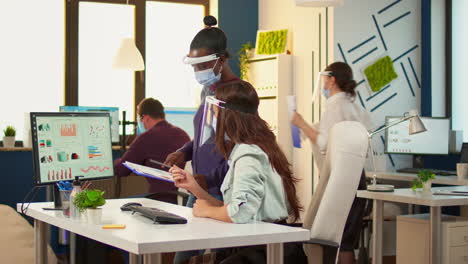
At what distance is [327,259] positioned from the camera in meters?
2.46

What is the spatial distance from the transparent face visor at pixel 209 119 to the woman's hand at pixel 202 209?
1.10ft

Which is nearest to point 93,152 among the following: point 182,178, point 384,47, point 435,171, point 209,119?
point 209,119

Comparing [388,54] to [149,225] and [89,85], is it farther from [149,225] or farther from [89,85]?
[149,225]

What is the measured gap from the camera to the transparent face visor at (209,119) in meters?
2.65

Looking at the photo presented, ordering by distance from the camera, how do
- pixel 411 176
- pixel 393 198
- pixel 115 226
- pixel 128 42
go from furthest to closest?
1. pixel 128 42
2. pixel 411 176
3. pixel 393 198
4. pixel 115 226

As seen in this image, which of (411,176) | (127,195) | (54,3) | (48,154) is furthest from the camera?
(54,3)

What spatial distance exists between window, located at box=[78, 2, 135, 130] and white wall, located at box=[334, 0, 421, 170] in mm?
2640

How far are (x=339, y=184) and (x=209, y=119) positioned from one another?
2.14 feet

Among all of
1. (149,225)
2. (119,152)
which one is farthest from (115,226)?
(119,152)

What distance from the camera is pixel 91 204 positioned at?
2.51 meters

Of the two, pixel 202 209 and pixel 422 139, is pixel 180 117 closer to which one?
pixel 422 139

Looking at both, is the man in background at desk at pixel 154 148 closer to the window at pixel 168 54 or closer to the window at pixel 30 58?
the window at pixel 30 58

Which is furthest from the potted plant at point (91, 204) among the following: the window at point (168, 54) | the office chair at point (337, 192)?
the window at point (168, 54)

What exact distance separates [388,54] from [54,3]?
12.4 feet
